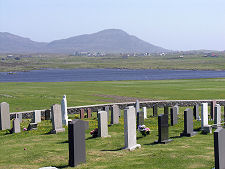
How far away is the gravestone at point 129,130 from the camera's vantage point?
17328mm

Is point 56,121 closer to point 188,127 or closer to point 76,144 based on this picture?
point 188,127

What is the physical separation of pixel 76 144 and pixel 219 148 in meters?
4.77

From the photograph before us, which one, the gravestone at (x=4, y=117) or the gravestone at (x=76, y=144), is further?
the gravestone at (x=4, y=117)

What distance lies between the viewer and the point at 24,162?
1595 centimetres

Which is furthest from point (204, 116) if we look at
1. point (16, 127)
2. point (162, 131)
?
point (16, 127)

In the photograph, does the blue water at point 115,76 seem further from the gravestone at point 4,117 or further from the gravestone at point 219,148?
the gravestone at point 219,148

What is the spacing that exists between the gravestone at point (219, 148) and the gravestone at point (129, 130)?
4.60 metres

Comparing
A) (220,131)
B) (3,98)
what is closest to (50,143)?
(220,131)

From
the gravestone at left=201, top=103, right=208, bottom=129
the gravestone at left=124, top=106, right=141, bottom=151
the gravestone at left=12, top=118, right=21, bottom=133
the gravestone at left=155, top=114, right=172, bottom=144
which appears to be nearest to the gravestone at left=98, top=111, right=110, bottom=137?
the gravestone at left=124, top=106, right=141, bottom=151

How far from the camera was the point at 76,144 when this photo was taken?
595 inches

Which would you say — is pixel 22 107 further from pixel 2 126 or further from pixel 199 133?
pixel 199 133

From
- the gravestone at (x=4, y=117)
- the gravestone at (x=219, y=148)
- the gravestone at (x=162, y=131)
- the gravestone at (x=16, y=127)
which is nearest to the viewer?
the gravestone at (x=219, y=148)

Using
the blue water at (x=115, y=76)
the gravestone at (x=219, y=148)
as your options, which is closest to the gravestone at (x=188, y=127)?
the gravestone at (x=219, y=148)

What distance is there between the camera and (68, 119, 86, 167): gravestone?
15.0m
